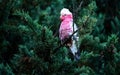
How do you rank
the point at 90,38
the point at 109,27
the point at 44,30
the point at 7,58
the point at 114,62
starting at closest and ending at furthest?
the point at 44,30 < the point at 90,38 < the point at 114,62 < the point at 7,58 < the point at 109,27

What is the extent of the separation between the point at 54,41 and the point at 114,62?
900 mm

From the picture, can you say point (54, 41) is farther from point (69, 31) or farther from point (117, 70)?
point (117, 70)

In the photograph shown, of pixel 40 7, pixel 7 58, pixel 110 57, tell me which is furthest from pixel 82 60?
pixel 40 7

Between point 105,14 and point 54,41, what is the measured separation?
4.13 m

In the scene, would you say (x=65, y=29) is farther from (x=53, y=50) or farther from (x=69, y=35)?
(x=53, y=50)

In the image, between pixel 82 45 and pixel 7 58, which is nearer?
pixel 82 45

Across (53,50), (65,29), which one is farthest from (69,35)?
(53,50)

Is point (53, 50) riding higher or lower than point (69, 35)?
lower

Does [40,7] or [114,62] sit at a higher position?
[40,7]

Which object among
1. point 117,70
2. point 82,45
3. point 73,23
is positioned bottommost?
point 117,70

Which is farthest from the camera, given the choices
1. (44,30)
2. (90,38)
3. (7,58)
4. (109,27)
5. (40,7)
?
(109,27)

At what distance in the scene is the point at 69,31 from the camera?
2938 mm

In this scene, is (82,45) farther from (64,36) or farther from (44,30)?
(44,30)

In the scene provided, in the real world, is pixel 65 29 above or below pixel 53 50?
above
